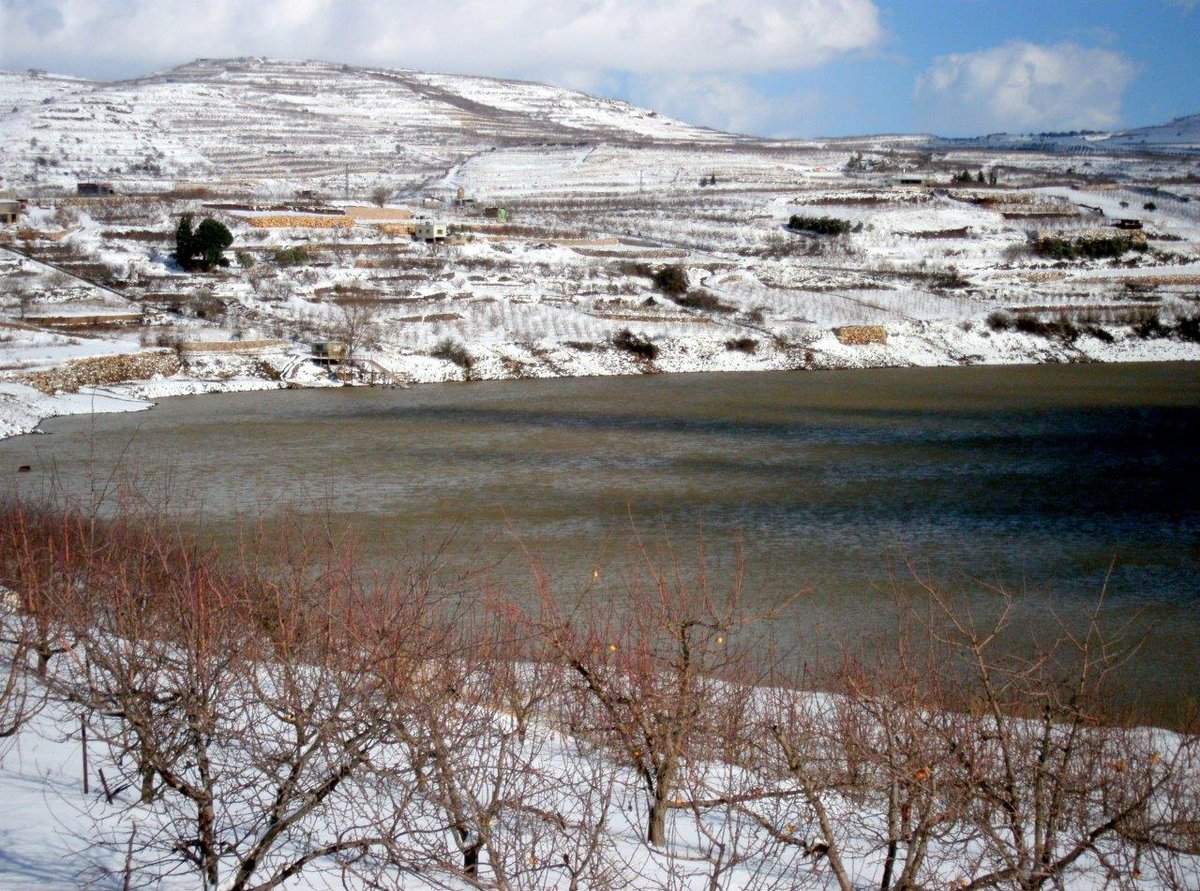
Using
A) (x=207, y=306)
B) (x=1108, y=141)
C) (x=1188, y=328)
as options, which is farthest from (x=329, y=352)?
(x=1108, y=141)

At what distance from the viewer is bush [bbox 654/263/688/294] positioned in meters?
40.2

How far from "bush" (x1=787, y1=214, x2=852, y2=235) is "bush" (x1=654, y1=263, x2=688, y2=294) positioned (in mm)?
13897

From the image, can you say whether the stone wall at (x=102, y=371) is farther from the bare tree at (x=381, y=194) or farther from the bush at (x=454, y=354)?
the bare tree at (x=381, y=194)

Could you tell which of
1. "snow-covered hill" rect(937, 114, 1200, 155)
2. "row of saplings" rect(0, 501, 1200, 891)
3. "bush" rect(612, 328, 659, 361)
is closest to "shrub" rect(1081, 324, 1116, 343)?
"bush" rect(612, 328, 659, 361)

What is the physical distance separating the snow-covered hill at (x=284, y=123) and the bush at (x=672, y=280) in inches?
1459

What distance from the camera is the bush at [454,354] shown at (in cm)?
3231

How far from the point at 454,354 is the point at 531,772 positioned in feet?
93.1

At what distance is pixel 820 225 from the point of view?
2104 inches

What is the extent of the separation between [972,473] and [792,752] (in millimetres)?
14176

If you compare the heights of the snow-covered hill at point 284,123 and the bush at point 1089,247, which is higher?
the snow-covered hill at point 284,123

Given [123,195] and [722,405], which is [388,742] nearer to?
[722,405]

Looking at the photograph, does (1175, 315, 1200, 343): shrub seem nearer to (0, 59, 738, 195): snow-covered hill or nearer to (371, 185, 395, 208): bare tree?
(371, 185, 395, 208): bare tree

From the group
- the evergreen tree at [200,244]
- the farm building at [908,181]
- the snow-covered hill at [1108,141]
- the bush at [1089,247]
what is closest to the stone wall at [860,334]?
the bush at [1089,247]

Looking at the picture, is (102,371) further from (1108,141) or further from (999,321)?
(1108,141)
